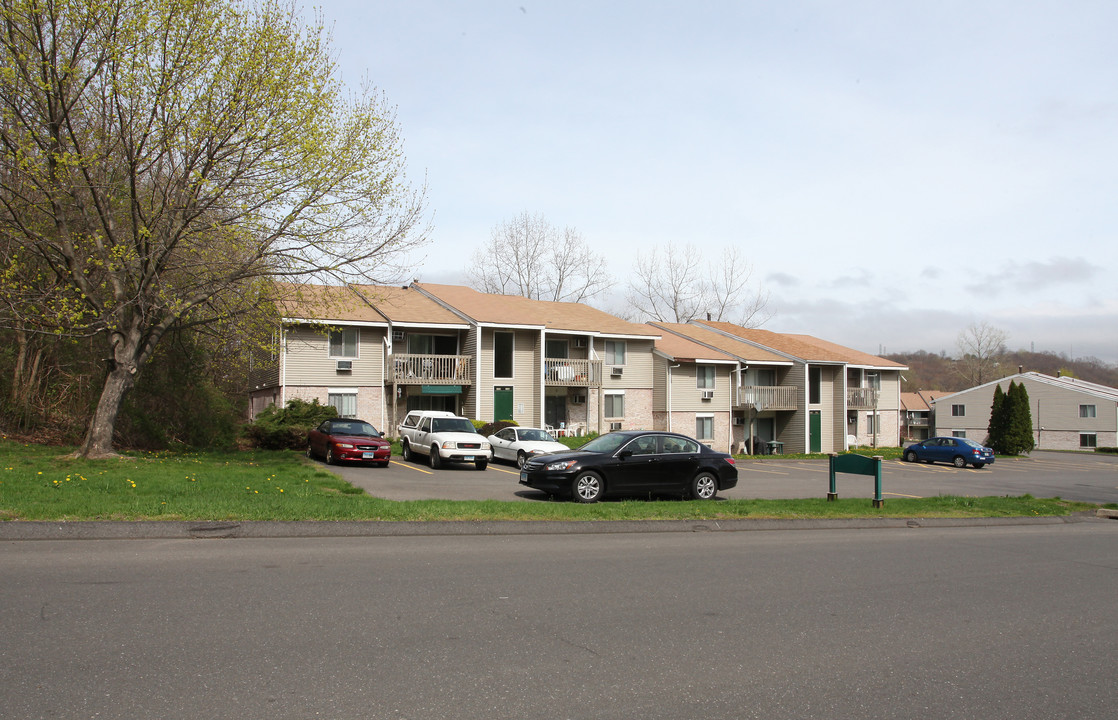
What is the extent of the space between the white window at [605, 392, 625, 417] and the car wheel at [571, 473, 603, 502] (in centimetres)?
2331

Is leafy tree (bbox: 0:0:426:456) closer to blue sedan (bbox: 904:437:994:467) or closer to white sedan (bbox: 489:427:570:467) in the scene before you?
white sedan (bbox: 489:427:570:467)

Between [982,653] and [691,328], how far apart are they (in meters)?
44.8

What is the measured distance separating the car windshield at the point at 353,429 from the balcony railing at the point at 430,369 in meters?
8.65

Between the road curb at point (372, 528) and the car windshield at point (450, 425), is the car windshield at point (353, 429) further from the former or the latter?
the road curb at point (372, 528)

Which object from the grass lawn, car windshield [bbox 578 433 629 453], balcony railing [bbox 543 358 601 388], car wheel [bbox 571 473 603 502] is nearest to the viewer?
the grass lawn

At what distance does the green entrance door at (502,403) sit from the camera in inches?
1378

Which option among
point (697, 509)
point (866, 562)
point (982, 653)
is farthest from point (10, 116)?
point (982, 653)

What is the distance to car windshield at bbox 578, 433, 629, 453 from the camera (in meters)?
16.1

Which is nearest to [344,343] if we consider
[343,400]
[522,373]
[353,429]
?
[343,400]

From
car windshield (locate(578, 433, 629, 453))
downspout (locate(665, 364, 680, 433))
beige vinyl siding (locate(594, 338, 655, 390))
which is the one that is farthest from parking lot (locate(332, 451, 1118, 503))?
beige vinyl siding (locate(594, 338, 655, 390))

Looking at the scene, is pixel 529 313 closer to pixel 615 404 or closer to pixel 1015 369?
pixel 615 404

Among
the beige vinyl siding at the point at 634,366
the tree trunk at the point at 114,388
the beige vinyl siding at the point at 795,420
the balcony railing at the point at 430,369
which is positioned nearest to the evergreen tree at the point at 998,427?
the beige vinyl siding at the point at 795,420

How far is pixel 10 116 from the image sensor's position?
669 inches

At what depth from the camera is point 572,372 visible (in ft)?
120
